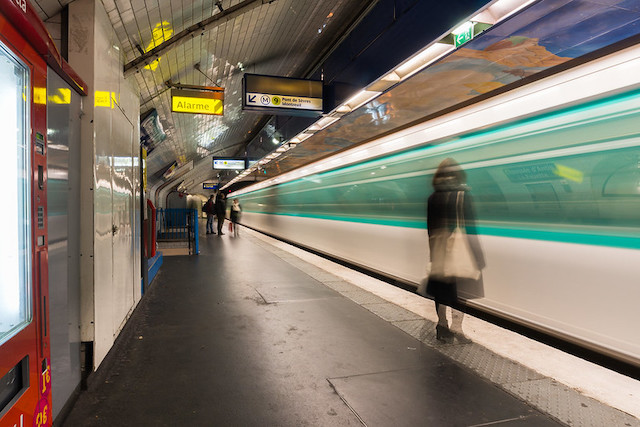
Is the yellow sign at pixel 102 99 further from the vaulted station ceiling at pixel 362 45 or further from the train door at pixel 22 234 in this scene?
the train door at pixel 22 234

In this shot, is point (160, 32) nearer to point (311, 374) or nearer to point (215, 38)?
point (215, 38)

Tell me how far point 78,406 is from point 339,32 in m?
6.41

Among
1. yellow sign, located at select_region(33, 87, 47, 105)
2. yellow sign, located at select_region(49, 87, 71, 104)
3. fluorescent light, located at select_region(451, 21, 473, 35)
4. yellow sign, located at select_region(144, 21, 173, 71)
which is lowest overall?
yellow sign, located at select_region(33, 87, 47, 105)

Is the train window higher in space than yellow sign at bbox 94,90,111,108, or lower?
lower

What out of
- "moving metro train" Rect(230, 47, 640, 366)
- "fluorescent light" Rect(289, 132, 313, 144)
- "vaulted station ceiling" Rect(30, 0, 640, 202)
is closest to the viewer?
"moving metro train" Rect(230, 47, 640, 366)

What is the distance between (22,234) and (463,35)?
337cm

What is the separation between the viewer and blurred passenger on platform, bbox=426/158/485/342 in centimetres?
356

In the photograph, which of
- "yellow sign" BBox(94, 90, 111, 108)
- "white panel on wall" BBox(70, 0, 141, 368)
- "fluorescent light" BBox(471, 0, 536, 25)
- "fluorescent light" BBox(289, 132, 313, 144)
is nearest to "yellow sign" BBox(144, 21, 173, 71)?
"white panel on wall" BBox(70, 0, 141, 368)

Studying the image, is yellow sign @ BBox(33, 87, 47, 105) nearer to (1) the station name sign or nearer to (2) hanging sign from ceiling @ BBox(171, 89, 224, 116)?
(2) hanging sign from ceiling @ BBox(171, 89, 224, 116)

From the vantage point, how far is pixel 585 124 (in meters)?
3.04

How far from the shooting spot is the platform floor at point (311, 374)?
7.43 ft

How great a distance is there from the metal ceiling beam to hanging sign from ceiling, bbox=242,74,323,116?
1.23 meters

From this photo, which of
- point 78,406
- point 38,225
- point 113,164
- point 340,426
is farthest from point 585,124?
point 78,406

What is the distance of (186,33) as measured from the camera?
13.5ft
